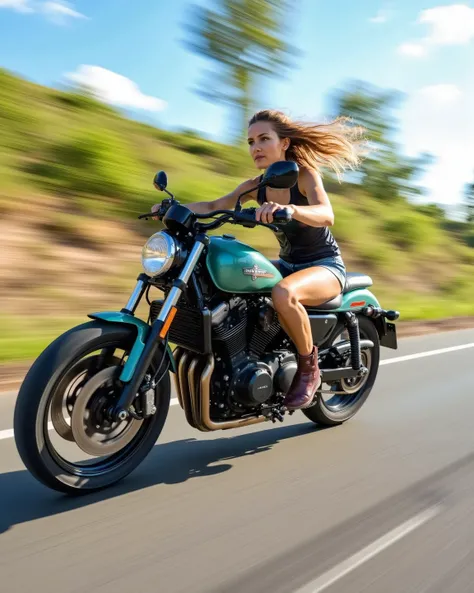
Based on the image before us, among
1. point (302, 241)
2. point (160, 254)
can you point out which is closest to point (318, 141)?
point (302, 241)

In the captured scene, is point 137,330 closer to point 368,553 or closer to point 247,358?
point 247,358

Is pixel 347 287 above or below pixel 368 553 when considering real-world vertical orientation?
above

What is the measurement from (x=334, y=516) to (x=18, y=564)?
129cm

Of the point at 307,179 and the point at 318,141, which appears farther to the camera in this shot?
the point at 318,141

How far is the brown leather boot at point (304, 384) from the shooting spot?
3773 mm

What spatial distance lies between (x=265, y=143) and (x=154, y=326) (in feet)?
4.12

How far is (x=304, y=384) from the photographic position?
12.5 ft

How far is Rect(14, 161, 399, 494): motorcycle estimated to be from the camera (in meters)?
3.02

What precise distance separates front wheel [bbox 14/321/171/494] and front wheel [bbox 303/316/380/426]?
1340 millimetres

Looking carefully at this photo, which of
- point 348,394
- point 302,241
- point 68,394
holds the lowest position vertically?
point 348,394

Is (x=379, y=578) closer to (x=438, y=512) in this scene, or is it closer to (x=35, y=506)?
(x=438, y=512)

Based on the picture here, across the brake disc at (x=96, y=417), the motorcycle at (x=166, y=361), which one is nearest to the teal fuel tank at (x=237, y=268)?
the motorcycle at (x=166, y=361)

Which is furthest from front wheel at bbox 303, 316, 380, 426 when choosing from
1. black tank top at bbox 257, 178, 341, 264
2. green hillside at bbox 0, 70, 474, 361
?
green hillside at bbox 0, 70, 474, 361

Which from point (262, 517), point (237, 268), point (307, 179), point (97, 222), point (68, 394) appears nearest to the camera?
point (262, 517)
